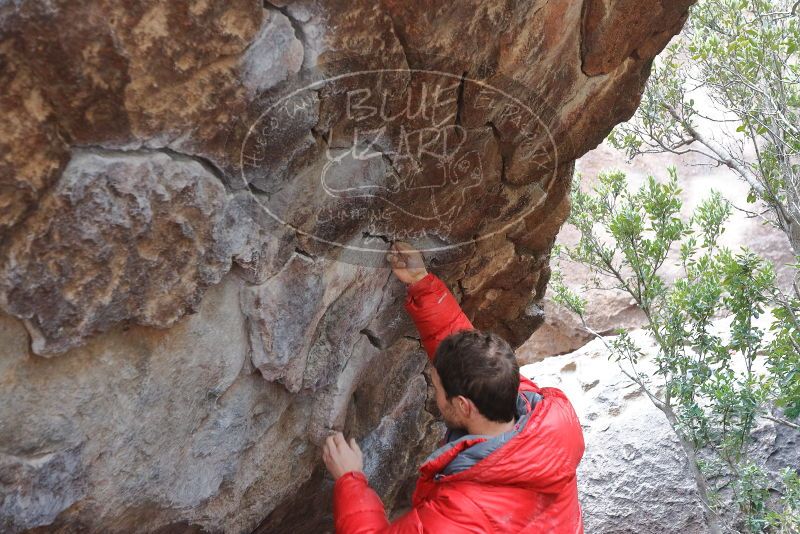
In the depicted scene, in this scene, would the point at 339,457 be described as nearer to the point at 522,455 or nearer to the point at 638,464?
the point at 522,455

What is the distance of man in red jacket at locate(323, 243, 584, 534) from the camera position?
2.55m

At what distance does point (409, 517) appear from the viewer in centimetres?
252

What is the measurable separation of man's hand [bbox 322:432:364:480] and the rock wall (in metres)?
0.18

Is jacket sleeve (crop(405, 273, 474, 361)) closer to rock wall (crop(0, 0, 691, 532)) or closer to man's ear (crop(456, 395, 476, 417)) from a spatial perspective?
rock wall (crop(0, 0, 691, 532))

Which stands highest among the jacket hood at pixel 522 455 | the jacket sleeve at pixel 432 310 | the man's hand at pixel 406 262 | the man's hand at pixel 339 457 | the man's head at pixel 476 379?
the man's hand at pixel 406 262

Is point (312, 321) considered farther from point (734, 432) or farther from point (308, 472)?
point (734, 432)

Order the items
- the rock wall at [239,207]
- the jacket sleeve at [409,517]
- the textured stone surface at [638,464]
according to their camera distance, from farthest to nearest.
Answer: the textured stone surface at [638,464]
the jacket sleeve at [409,517]
the rock wall at [239,207]

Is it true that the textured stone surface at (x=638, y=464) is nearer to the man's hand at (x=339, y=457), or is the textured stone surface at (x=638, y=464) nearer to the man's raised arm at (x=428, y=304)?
the man's raised arm at (x=428, y=304)

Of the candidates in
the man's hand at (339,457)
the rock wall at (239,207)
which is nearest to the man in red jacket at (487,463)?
the man's hand at (339,457)

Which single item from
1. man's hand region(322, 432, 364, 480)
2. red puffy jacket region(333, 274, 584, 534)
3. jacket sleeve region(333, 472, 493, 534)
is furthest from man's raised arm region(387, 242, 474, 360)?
jacket sleeve region(333, 472, 493, 534)

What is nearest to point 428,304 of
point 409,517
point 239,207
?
point 409,517

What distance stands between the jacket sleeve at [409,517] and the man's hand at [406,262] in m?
1.03

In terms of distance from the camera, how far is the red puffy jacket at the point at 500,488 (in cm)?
253

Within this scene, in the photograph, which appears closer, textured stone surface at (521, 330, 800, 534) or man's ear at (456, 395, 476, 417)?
man's ear at (456, 395, 476, 417)
